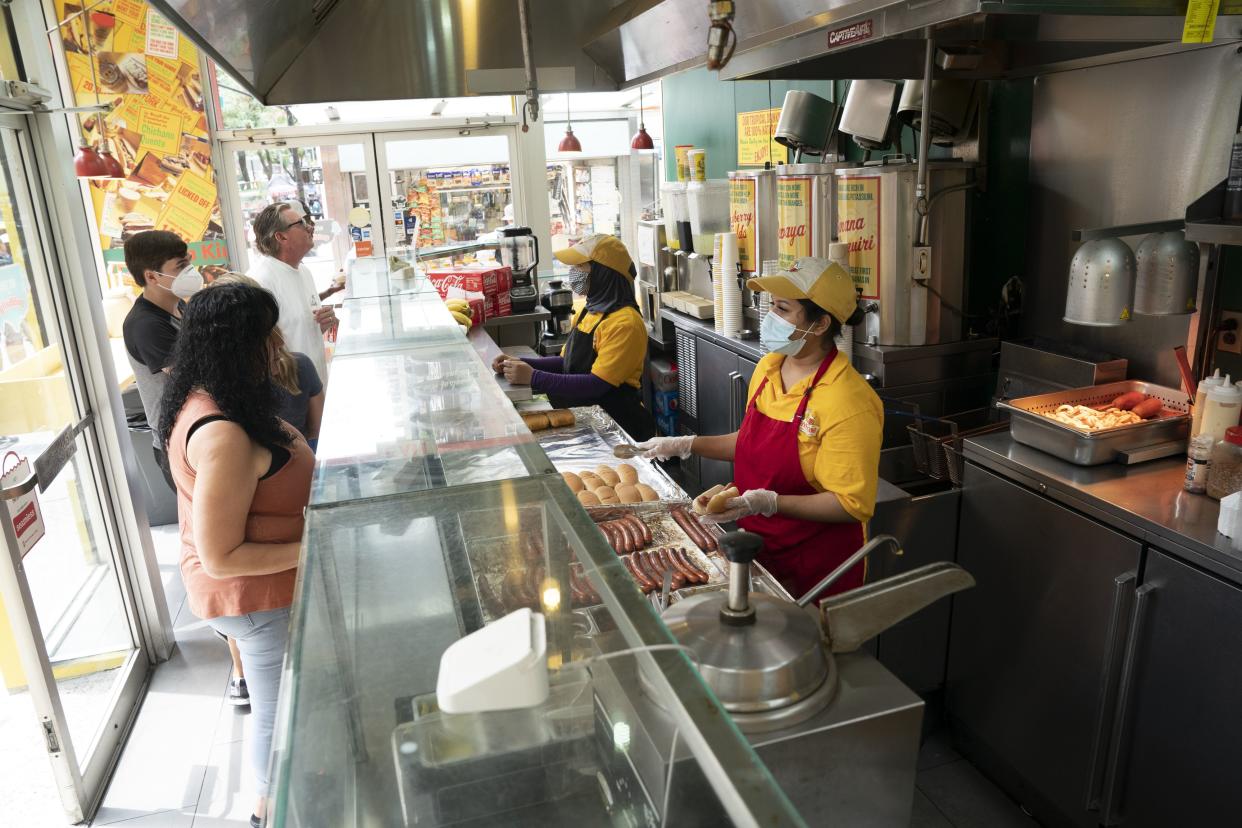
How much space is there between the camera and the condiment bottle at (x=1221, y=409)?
2.44 meters

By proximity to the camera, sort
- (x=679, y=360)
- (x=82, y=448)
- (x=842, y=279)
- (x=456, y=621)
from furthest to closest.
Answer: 1. (x=679, y=360)
2. (x=82, y=448)
3. (x=842, y=279)
4. (x=456, y=621)

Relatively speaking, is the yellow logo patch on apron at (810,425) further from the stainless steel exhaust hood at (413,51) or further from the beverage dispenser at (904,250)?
the beverage dispenser at (904,250)

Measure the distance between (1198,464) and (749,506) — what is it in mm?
1339

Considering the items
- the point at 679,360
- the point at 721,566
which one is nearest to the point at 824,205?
the point at 679,360

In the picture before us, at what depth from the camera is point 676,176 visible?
7.41 meters

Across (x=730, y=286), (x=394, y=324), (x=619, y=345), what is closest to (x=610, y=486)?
(x=394, y=324)

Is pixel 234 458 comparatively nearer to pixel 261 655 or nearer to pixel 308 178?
pixel 261 655

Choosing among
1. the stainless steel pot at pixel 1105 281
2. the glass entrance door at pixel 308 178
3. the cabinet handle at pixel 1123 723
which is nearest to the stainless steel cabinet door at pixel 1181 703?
the cabinet handle at pixel 1123 723

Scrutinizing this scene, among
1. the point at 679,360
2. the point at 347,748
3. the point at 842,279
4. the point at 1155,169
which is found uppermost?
the point at 1155,169

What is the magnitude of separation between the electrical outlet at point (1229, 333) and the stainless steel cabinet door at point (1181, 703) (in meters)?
0.95

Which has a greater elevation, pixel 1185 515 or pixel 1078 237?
pixel 1078 237

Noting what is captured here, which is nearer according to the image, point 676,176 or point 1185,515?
point 1185,515

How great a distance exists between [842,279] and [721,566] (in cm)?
95

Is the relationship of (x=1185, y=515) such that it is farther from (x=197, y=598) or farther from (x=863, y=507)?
(x=197, y=598)
